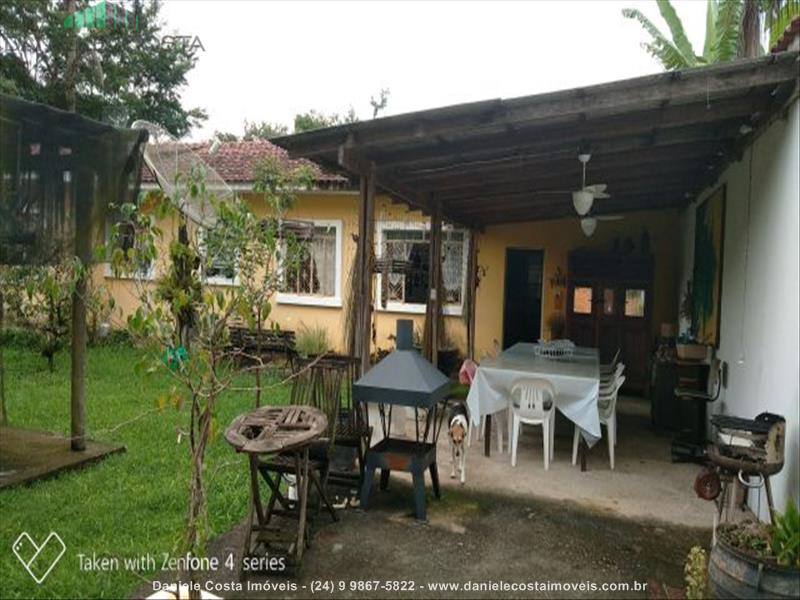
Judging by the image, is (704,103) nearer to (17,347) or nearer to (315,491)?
(315,491)

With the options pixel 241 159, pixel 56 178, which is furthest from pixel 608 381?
pixel 241 159

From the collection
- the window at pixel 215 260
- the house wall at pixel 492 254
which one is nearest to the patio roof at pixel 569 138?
the window at pixel 215 260

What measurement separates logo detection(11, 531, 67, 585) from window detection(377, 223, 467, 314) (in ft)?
22.8

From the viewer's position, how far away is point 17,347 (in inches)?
401

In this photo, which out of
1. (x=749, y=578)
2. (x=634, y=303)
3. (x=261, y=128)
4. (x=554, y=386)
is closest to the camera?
(x=749, y=578)

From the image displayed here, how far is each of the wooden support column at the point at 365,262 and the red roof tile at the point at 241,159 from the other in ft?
15.0

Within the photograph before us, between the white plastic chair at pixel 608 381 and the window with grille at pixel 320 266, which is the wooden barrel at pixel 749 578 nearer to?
the white plastic chair at pixel 608 381

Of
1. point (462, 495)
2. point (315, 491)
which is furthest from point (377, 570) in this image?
point (462, 495)

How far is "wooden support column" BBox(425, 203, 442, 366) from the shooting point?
24.9ft

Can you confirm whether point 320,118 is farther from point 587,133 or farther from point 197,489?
point 197,489

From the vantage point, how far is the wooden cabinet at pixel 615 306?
8.91 meters

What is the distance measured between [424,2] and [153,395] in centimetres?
995

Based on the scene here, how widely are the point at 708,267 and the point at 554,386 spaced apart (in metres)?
2.69

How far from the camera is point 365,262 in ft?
17.0
